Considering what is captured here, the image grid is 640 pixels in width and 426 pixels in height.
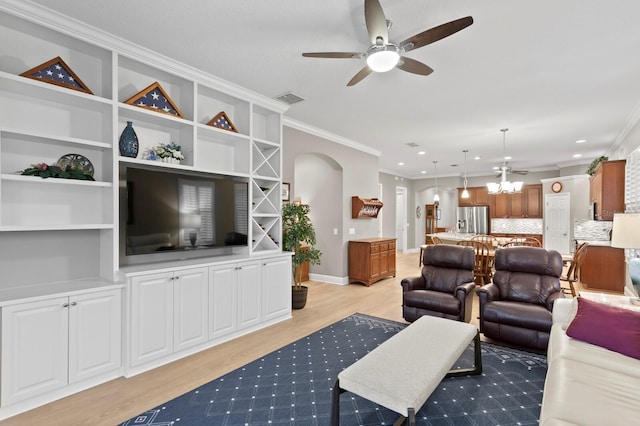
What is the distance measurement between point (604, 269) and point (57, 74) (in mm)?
8307

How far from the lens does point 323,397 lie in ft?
8.29

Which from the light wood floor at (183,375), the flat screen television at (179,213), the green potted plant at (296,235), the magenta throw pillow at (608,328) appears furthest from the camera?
the green potted plant at (296,235)

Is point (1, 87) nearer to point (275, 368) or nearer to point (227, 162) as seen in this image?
point (227, 162)

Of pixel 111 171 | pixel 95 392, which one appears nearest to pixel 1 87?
pixel 111 171

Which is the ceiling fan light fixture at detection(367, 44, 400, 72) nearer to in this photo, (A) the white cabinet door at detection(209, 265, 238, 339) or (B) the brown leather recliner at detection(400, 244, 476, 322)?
(A) the white cabinet door at detection(209, 265, 238, 339)

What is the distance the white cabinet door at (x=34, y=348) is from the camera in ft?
7.38

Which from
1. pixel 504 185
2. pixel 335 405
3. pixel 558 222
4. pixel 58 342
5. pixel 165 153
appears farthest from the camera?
pixel 558 222

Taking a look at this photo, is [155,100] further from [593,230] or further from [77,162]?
[593,230]

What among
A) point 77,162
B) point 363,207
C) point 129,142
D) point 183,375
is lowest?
point 183,375

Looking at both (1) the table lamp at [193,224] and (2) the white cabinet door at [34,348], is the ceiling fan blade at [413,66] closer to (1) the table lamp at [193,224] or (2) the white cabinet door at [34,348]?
(1) the table lamp at [193,224]

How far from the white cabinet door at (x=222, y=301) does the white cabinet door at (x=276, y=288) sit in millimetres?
462

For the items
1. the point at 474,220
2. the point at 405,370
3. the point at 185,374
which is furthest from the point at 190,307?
the point at 474,220

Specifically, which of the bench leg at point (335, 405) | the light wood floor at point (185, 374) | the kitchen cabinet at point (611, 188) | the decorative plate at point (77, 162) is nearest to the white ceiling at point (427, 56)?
the kitchen cabinet at point (611, 188)

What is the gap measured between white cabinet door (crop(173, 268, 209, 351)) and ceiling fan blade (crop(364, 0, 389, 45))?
8.72ft
